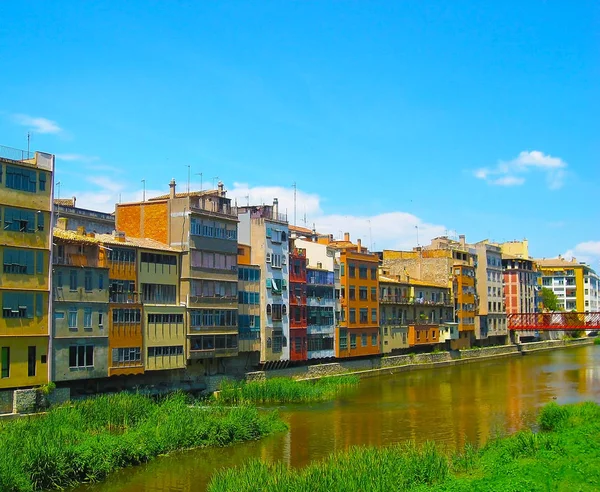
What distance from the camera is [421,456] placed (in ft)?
102

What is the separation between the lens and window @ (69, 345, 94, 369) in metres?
46.7

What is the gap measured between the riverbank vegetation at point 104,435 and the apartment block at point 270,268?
739 inches

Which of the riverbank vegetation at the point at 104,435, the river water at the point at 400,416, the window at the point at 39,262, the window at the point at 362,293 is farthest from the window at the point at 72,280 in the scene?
the window at the point at 362,293

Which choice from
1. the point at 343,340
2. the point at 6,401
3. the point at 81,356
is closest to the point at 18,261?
the point at 81,356

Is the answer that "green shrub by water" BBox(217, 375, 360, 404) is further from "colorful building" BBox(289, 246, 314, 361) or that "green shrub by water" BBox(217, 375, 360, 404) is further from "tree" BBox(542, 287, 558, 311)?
"tree" BBox(542, 287, 558, 311)

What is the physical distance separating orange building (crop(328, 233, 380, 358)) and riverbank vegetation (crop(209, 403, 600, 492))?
1718 inches

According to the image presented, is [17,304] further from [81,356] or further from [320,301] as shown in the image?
[320,301]

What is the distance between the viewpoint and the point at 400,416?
51281 mm

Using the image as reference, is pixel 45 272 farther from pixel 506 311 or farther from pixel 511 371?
pixel 506 311

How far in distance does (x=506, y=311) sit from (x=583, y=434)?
9286cm

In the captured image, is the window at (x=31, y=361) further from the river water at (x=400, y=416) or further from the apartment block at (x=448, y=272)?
the apartment block at (x=448, y=272)

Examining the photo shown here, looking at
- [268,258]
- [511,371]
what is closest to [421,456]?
[268,258]

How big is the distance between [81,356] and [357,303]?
128ft

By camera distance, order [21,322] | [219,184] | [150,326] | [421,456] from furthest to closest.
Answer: [219,184], [150,326], [21,322], [421,456]
